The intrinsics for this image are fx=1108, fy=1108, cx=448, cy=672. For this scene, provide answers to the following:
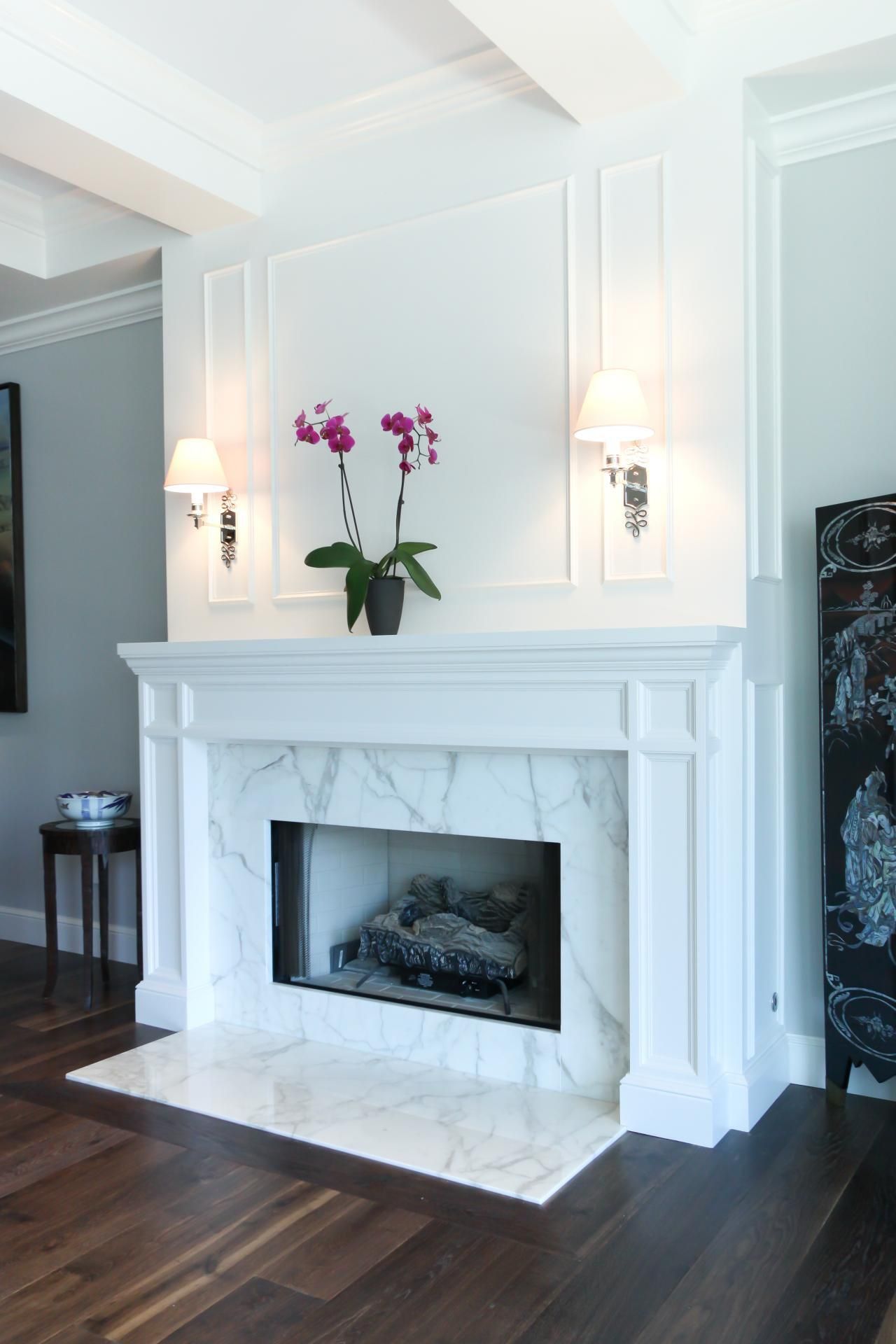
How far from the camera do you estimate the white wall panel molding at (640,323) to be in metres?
2.99

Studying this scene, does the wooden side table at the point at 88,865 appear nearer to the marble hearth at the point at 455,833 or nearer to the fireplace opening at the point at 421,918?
the marble hearth at the point at 455,833

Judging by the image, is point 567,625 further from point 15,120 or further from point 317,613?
point 15,120

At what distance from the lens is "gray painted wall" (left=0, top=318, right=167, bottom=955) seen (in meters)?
4.50

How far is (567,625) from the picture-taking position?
3.12 meters

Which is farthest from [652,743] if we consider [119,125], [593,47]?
[119,125]

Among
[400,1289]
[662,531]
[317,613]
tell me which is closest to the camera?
[400,1289]

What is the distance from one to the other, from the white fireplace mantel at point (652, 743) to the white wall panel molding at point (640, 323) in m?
0.34

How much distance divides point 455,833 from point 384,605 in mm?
705

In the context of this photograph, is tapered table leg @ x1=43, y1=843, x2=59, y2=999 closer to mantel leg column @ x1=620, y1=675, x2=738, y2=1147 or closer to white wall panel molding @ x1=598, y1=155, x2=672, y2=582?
mantel leg column @ x1=620, y1=675, x2=738, y2=1147

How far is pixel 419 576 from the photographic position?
10.6 ft

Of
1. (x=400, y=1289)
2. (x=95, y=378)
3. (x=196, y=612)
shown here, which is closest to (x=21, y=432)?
(x=95, y=378)

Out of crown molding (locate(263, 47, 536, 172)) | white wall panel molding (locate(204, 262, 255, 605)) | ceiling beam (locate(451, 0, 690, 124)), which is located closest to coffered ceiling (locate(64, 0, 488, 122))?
crown molding (locate(263, 47, 536, 172))

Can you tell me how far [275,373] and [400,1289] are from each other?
2751 millimetres

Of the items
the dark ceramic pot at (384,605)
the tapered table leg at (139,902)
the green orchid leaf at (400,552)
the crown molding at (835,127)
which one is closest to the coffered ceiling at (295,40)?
the crown molding at (835,127)
